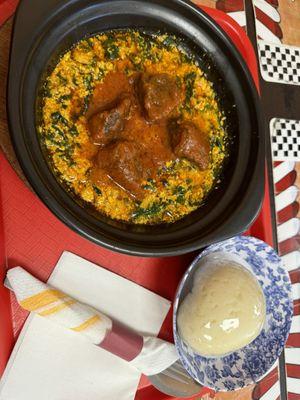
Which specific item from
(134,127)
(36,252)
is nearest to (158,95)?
(134,127)

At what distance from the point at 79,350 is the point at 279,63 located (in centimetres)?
206

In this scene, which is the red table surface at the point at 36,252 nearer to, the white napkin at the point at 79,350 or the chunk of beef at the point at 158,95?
the white napkin at the point at 79,350

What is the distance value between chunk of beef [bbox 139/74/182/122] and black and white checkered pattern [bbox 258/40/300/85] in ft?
3.31

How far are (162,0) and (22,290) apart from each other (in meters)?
1.37

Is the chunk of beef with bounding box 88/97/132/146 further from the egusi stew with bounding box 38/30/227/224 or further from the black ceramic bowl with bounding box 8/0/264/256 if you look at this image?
the black ceramic bowl with bounding box 8/0/264/256

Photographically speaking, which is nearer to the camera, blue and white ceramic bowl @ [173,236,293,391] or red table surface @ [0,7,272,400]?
red table surface @ [0,7,272,400]

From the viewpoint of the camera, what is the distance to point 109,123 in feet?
6.24

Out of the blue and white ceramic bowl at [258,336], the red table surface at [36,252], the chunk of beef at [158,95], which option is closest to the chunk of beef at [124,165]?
the chunk of beef at [158,95]

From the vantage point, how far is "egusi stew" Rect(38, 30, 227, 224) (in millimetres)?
1924

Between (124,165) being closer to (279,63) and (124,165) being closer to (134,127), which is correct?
(134,127)

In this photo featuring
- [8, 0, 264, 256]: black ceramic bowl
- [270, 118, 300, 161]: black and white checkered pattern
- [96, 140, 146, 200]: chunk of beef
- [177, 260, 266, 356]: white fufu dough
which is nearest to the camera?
[8, 0, 264, 256]: black ceramic bowl

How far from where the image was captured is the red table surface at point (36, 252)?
1968 millimetres

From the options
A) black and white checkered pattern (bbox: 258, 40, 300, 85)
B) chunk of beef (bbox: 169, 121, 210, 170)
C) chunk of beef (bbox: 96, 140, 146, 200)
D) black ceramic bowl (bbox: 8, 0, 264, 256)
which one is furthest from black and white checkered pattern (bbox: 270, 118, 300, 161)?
chunk of beef (bbox: 96, 140, 146, 200)

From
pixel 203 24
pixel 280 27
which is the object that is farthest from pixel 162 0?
pixel 280 27
